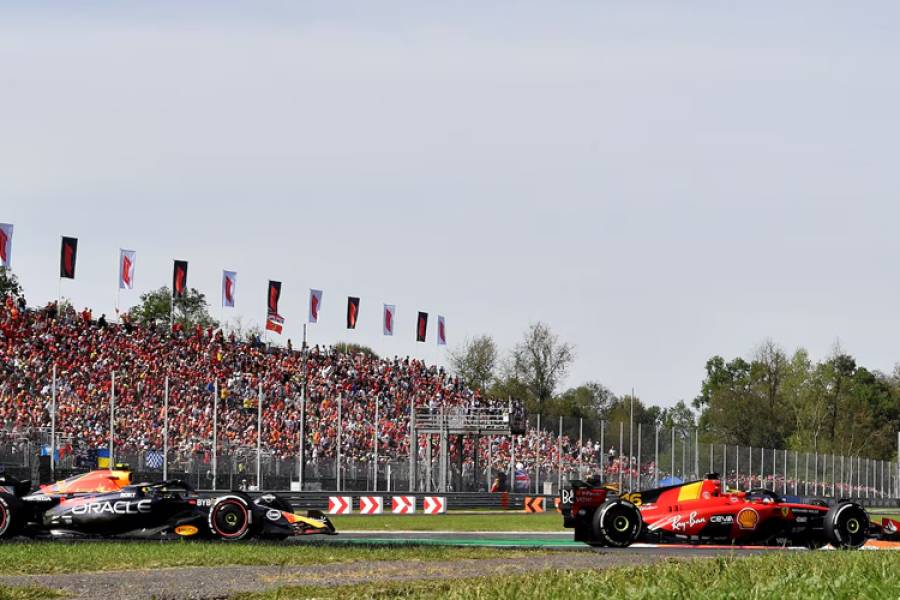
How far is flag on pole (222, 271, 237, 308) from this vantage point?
66.1m

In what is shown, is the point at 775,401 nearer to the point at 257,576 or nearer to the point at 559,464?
the point at 559,464

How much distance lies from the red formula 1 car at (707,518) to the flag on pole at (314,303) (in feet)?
147

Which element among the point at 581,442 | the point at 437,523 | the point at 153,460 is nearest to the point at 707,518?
the point at 437,523

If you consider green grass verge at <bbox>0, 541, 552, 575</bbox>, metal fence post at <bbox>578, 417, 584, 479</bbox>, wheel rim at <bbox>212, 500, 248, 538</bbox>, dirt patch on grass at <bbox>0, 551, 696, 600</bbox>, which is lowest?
green grass verge at <bbox>0, 541, 552, 575</bbox>

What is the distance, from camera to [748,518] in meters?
24.9

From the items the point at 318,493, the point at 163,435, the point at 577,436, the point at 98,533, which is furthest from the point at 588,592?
the point at 577,436

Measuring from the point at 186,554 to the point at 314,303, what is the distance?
50.8m

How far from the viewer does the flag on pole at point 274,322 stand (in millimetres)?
66200

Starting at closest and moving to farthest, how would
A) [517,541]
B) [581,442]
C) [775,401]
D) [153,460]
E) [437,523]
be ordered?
[517,541]
[437,523]
[153,460]
[581,442]
[775,401]

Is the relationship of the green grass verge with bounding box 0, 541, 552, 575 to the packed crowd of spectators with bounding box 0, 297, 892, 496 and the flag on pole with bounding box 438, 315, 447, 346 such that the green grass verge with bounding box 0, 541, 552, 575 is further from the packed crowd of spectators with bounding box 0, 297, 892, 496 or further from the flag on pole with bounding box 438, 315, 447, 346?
the flag on pole with bounding box 438, 315, 447, 346

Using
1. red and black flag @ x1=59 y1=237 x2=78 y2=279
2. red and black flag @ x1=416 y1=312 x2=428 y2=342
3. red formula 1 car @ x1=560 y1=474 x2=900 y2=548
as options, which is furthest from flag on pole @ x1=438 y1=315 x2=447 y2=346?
red formula 1 car @ x1=560 y1=474 x2=900 y2=548

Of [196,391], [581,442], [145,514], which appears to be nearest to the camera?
[145,514]

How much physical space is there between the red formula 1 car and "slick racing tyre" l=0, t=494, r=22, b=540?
9130 millimetres

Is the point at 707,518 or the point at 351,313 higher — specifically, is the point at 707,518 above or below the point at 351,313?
below
